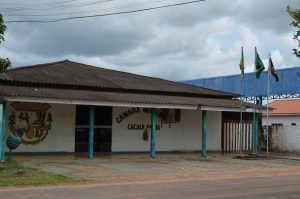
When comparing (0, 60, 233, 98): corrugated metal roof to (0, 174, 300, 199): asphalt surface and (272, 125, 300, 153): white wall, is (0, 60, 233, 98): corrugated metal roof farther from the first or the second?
(0, 174, 300, 199): asphalt surface

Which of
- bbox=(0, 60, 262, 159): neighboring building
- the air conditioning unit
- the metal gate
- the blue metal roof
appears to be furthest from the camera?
the blue metal roof

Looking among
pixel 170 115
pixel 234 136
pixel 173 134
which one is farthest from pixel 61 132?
pixel 234 136

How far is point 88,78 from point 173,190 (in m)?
13.8

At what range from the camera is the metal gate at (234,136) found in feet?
101

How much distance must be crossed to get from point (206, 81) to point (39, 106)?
24534mm

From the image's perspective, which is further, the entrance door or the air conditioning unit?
the air conditioning unit

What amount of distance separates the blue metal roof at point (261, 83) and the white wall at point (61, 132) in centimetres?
1611

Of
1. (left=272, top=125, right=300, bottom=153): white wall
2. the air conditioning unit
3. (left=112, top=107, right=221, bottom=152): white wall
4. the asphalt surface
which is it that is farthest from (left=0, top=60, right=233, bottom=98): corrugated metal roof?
the asphalt surface

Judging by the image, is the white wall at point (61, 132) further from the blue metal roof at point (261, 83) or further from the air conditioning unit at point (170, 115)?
the blue metal roof at point (261, 83)

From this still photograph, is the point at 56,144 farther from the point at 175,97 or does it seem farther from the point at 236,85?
the point at 236,85

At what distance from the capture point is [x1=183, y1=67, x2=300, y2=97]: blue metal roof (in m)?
37.5

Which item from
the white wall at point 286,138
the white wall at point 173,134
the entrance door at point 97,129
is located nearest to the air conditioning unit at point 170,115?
the white wall at point 173,134

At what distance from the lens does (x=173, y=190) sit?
13.5 meters

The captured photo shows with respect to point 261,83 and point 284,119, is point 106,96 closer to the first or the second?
point 261,83
